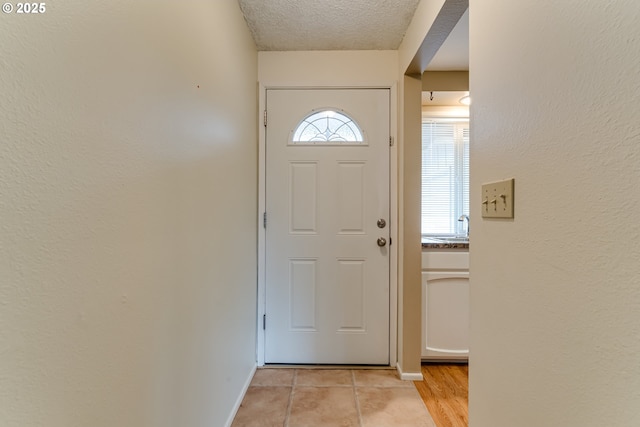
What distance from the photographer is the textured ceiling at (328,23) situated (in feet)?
5.53

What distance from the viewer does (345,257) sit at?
7.11ft

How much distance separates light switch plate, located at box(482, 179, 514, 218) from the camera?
83cm

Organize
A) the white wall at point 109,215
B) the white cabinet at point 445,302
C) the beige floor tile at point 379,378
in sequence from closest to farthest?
the white wall at point 109,215
the beige floor tile at point 379,378
the white cabinet at point 445,302

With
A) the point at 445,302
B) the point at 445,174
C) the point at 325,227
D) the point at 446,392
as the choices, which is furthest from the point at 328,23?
the point at 446,392

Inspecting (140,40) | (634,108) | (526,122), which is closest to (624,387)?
(634,108)

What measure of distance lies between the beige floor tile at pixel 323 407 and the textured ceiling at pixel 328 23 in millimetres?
2287

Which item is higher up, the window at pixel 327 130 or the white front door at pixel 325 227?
the window at pixel 327 130

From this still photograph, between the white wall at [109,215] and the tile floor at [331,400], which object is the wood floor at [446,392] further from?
the white wall at [109,215]

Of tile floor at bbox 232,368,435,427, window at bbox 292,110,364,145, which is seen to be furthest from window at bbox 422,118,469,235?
tile floor at bbox 232,368,435,427

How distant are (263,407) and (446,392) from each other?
1122mm

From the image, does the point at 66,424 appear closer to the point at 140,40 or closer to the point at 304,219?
the point at 140,40

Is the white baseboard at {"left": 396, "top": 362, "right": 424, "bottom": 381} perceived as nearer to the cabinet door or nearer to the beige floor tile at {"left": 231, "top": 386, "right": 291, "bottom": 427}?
the cabinet door

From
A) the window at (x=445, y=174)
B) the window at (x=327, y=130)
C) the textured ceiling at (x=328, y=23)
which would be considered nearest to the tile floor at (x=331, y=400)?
the window at (x=445, y=174)

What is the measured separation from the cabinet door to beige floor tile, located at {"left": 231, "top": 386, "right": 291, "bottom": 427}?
1.09m
